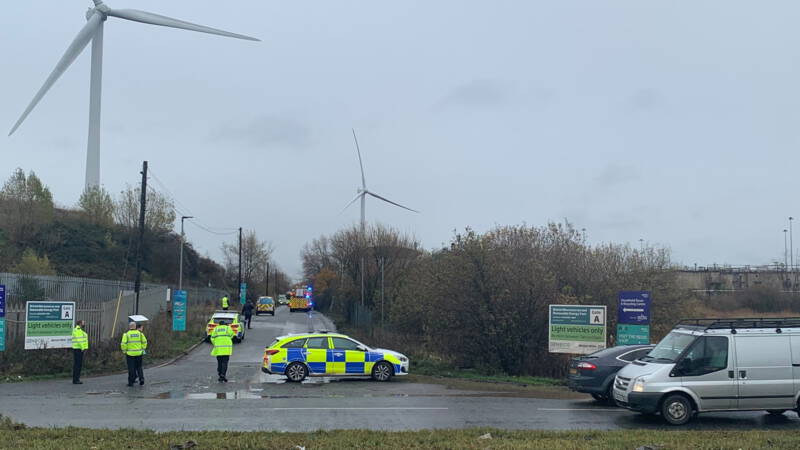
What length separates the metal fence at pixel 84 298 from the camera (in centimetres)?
2352

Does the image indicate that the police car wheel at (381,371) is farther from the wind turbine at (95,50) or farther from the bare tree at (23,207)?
the bare tree at (23,207)

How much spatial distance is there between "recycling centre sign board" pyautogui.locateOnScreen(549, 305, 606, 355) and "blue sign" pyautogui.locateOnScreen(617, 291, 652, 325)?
26.4 inches

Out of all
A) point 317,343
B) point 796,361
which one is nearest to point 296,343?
point 317,343

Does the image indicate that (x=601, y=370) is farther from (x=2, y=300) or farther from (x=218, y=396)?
(x=2, y=300)

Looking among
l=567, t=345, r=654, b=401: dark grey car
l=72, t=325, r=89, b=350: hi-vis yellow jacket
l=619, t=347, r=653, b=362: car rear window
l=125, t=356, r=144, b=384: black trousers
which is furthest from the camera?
l=72, t=325, r=89, b=350: hi-vis yellow jacket

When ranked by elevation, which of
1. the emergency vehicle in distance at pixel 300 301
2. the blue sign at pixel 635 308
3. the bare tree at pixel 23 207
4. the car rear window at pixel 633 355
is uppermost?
the bare tree at pixel 23 207

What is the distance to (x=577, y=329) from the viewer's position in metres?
22.8

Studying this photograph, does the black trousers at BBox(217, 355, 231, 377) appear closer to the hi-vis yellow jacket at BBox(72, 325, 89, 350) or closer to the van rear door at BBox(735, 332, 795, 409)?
the hi-vis yellow jacket at BBox(72, 325, 89, 350)

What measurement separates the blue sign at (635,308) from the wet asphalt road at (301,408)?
16.1 ft

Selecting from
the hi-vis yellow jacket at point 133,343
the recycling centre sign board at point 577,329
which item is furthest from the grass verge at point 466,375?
the hi-vis yellow jacket at point 133,343

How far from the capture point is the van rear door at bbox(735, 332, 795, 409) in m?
13.8

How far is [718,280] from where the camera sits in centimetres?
8062

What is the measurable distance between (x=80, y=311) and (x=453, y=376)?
1209 centimetres

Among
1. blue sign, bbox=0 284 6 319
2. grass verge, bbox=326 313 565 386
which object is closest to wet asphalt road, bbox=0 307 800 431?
grass verge, bbox=326 313 565 386
